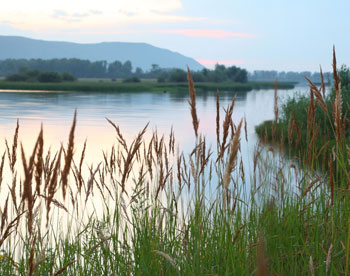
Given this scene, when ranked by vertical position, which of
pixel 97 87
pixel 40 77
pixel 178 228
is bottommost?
pixel 178 228

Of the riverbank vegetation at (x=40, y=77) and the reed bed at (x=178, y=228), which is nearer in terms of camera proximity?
the reed bed at (x=178, y=228)

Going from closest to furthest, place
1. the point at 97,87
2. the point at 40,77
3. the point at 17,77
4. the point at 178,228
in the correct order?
the point at 178,228 < the point at 97,87 < the point at 40,77 < the point at 17,77

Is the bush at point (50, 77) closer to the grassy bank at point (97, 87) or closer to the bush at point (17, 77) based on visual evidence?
the grassy bank at point (97, 87)

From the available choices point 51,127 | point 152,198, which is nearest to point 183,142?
point 51,127

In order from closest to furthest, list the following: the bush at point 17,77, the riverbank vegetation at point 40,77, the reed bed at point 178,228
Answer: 1. the reed bed at point 178,228
2. the riverbank vegetation at point 40,77
3. the bush at point 17,77

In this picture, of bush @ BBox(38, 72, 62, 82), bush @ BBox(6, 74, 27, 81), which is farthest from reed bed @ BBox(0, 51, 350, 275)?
bush @ BBox(6, 74, 27, 81)

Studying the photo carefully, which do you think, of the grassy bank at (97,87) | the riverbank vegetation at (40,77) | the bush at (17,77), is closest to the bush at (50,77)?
the riverbank vegetation at (40,77)

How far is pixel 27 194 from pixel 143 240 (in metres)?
2.23

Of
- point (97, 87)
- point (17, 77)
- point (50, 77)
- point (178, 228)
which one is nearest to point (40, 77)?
point (50, 77)

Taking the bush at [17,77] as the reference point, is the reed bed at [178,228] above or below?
below

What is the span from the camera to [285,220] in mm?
4578

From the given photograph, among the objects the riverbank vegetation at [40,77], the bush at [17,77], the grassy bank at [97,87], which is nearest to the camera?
the grassy bank at [97,87]

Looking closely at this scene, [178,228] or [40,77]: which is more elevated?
[40,77]

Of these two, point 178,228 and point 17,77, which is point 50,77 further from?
point 178,228
